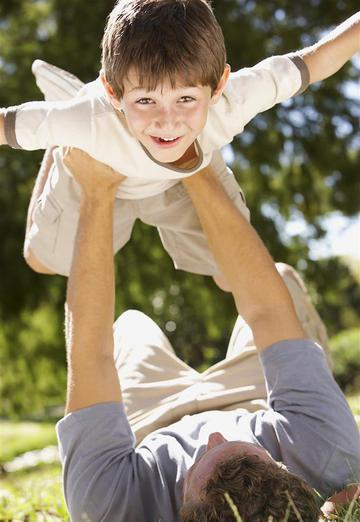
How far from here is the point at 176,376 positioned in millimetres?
3154

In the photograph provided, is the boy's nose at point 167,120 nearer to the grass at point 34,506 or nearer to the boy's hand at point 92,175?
the boy's hand at point 92,175

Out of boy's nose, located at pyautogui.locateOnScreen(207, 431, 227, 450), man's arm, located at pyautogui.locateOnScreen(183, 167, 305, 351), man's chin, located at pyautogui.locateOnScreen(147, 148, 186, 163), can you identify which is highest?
man's chin, located at pyautogui.locateOnScreen(147, 148, 186, 163)

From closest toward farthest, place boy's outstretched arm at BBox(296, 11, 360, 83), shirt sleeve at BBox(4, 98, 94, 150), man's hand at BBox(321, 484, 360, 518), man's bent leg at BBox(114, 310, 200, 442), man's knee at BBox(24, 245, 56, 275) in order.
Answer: man's hand at BBox(321, 484, 360, 518), shirt sleeve at BBox(4, 98, 94, 150), boy's outstretched arm at BBox(296, 11, 360, 83), man's bent leg at BBox(114, 310, 200, 442), man's knee at BBox(24, 245, 56, 275)

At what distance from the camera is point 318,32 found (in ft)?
29.3

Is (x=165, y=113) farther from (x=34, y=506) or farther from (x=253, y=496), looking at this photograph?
(x=34, y=506)

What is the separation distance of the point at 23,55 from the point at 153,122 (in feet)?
22.7

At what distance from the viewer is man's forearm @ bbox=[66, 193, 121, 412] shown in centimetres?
235

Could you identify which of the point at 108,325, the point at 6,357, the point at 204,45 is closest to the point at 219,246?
the point at 108,325

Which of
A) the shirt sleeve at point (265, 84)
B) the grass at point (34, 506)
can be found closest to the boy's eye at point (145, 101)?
the shirt sleeve at point (265, 84)

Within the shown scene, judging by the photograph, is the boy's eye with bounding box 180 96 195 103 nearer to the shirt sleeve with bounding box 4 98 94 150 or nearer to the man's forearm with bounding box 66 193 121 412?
the shirt sleeve with bounding box 4 98 94 150

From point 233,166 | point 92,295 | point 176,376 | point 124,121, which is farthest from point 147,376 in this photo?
point 233,166

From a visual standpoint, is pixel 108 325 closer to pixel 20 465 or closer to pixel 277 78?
pixel 277 78

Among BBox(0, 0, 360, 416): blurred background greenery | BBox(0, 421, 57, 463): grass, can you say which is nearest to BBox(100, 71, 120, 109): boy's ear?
BBox(0, 0, 360, 416): blurred background greenery

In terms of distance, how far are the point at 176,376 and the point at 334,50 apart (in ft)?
4.37
